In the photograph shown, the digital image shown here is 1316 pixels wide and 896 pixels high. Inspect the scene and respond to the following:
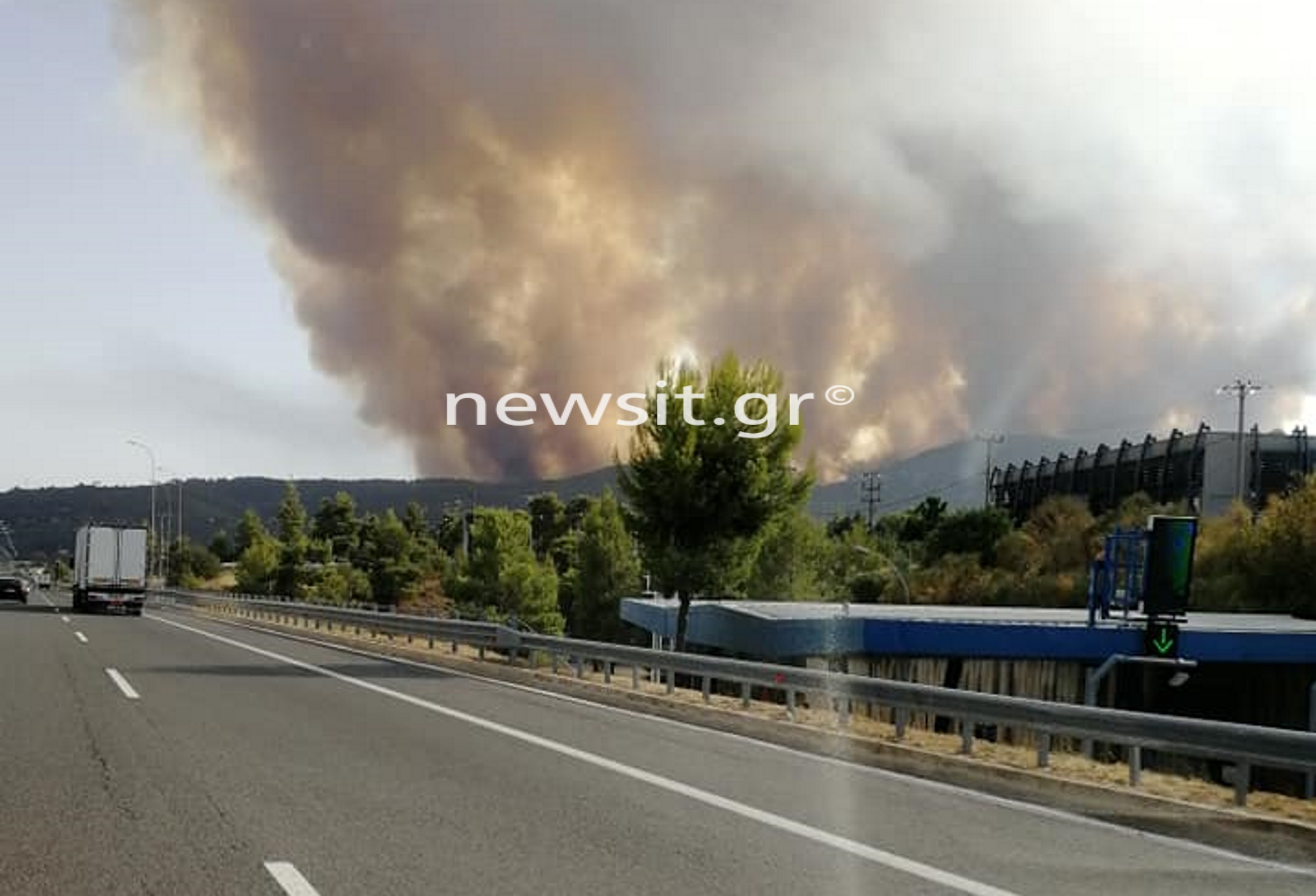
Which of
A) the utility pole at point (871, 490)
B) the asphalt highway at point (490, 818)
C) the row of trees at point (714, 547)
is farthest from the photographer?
the utility pole at point (871, 490)

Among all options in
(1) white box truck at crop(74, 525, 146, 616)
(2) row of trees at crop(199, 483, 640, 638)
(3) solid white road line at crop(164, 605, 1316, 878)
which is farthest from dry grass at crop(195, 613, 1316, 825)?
(1) white box truck at crop(74, 525, 146, 616)

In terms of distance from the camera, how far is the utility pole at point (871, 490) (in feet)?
442

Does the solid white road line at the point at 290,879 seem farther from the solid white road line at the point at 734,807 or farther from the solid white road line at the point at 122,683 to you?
the solid white road line at the point at 122,683

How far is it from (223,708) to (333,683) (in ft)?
15.2

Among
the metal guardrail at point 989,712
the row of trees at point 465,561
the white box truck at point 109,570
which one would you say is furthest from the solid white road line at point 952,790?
the white box truck at point 109,570

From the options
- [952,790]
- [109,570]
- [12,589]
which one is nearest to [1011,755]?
A: [952,790]

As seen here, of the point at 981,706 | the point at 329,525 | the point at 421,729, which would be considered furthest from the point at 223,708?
the point at 329,525

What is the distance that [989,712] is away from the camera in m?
13.8

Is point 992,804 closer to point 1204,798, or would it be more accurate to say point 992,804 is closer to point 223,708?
point 1204,798

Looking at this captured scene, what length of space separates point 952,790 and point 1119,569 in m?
A: 26.9

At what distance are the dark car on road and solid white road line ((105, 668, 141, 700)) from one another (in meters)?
46.4

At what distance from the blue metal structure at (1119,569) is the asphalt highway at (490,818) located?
1480 centimetres

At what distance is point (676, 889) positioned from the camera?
24.4 feet

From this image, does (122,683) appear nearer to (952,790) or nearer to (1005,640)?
(952,790)
